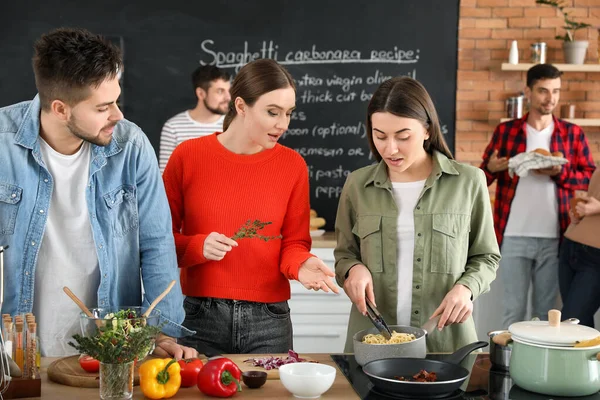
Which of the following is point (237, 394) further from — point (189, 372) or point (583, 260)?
point (583, 260)

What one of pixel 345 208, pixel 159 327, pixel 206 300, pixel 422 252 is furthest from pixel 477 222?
pixel 159 327

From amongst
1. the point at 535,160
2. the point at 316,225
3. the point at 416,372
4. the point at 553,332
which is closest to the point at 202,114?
the point at 316,225

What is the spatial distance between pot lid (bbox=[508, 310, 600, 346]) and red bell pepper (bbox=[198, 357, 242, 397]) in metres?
0.67

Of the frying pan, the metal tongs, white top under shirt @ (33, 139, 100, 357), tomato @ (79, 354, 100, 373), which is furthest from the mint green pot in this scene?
white top under shirt @ (33, 139, 100, 357)

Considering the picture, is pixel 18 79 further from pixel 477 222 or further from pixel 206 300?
pixel 477 222

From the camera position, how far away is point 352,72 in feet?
16.9

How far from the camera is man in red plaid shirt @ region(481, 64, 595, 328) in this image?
172 inches

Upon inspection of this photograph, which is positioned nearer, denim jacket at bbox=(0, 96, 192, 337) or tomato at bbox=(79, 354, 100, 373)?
tomato at bbox=(79, 354, 100, 373)

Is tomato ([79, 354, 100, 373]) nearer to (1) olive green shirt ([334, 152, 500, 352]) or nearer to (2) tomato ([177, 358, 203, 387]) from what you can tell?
(2) tomato ([177, 358, 203, 387])

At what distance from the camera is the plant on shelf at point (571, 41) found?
16.5 feet

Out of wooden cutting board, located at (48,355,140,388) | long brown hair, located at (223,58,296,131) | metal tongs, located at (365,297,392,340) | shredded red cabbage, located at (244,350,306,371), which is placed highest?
long brown hair, located at (223,58,296,131)

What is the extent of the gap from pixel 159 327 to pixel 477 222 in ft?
3.61

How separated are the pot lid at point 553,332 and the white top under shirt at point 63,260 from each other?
111 centimetres

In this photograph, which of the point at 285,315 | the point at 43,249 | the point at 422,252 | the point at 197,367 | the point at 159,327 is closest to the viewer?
the point at 159,327
